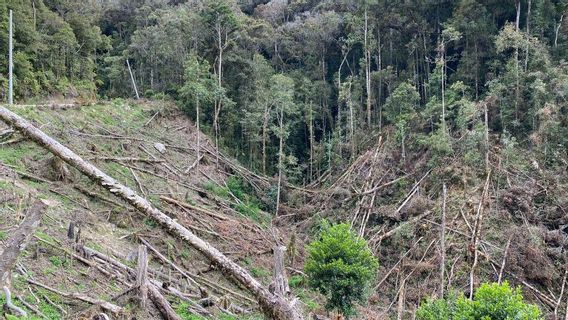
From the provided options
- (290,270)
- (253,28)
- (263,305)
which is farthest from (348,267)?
(253,28)

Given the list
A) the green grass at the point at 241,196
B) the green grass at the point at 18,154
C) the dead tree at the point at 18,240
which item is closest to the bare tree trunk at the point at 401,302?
the green grass at the point at 241,196

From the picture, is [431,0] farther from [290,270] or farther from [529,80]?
[290,270]

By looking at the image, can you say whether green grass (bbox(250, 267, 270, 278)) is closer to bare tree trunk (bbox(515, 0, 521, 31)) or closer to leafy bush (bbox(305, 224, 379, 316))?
leafy bush (bbox(305, 224, 379, 316))

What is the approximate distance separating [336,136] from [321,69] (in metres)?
5.18

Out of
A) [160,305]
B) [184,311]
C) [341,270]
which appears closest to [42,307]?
[160,305]

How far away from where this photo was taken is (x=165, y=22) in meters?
25.6

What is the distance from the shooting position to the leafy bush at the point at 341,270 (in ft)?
40.3

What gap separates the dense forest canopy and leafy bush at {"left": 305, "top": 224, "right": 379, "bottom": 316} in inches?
333

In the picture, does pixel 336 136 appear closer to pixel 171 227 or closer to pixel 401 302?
pixel 401 302

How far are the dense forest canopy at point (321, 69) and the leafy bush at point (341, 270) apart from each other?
333 inches

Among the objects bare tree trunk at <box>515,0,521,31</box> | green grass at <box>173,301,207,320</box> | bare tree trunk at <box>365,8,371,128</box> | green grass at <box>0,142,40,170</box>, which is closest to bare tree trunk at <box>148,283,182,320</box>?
green grass at <box>173,301,207,320</box>

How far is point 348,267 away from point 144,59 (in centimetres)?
2067

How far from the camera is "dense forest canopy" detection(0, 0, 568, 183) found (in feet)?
66.0

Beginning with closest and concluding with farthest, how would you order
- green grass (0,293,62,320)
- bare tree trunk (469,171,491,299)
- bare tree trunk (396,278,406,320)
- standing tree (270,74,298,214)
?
green grass (0,293,62,320), bare tree trunk (396,278,406,320), bare tree trunk (469,171,491,299), standing tree (270,74,298,214)
